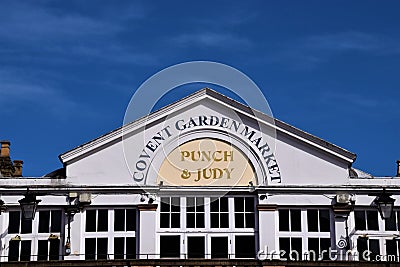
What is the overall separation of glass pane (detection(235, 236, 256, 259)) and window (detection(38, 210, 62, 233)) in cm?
833

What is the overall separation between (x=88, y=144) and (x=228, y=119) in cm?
678

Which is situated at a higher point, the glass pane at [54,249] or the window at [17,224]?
the window at [17,224]

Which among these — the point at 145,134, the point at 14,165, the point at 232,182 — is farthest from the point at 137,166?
the point at 14,165

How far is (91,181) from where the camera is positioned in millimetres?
37281

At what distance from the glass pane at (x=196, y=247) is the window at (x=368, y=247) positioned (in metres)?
7.22

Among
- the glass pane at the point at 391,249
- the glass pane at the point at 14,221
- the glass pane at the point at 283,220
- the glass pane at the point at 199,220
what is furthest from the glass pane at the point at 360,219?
the glass pane at the point at 14,221

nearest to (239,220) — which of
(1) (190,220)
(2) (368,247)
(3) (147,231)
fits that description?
(1) (190,220)

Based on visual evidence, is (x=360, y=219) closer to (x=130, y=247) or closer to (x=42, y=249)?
(x=130, y=247)

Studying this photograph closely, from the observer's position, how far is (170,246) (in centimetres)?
3678

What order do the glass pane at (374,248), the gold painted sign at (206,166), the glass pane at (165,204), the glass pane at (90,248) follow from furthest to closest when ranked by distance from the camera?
the gold painted sign at (206,166) < the glass pane at (165,204) < the glass pane at (374,248) < the glass pane at (90,248)

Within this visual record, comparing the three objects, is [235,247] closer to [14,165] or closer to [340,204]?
[340,204]

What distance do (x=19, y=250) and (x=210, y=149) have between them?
1006 cm

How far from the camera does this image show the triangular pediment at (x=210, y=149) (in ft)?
123

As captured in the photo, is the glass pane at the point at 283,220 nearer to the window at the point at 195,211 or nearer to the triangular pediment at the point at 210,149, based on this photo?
the triangular pediment at the point at 210,149
